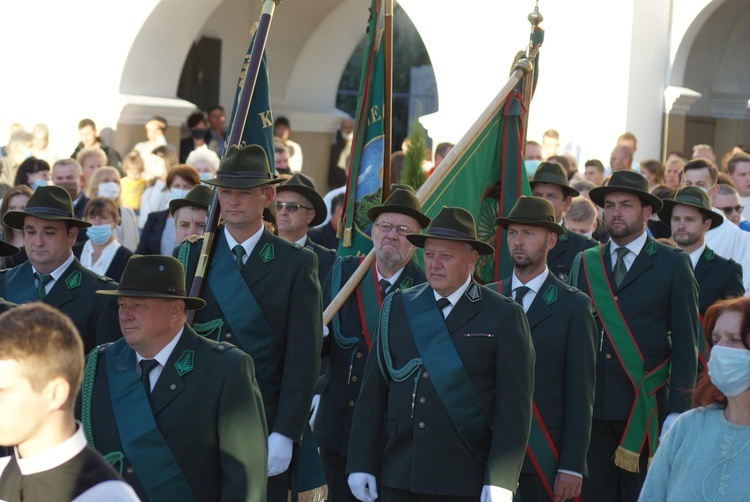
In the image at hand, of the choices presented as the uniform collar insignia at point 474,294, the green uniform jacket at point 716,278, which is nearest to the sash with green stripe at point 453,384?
the uniform collar insignia at point 474,294

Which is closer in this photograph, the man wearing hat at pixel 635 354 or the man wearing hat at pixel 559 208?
the man wearing hat at pixel 635 354

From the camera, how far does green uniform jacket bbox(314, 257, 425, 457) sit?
20.9 ft

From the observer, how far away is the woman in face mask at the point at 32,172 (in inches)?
454

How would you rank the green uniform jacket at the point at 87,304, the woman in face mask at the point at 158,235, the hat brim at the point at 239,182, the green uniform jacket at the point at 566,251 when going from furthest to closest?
the woman in face mask at the point at 158,235
the green uniform jacket at the point at 566,251
the green uniform jacket at the point at 87,304
the hat brim at the point at 239,182

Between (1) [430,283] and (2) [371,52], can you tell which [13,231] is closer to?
(2) [371,52]

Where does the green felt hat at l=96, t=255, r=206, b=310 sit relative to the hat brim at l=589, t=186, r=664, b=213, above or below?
below

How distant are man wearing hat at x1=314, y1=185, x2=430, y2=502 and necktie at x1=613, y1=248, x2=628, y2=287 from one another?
3.52ft

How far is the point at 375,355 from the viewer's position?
5.36 m

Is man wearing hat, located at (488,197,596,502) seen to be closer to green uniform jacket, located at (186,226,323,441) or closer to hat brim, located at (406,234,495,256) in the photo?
hat brim, located at (406,234,495,256)

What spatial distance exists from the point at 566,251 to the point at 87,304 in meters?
3.20

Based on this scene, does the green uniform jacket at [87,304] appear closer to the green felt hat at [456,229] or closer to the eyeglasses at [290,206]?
the green felt hat at [456,229]

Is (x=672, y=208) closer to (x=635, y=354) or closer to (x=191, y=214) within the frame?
(x=635, y=354)

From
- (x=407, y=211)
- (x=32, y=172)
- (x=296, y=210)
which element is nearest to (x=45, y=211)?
(x=407, y=211)

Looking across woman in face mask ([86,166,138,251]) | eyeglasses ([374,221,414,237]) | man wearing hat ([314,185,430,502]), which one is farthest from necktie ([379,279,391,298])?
woman in face mask ([86,166,138,251])
